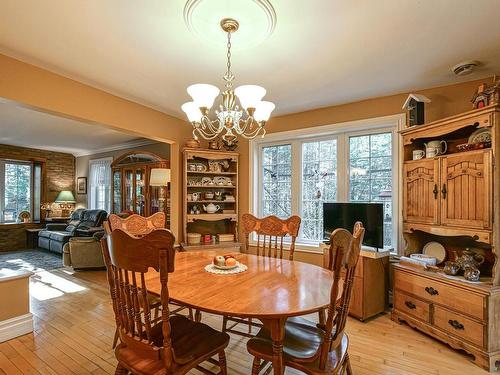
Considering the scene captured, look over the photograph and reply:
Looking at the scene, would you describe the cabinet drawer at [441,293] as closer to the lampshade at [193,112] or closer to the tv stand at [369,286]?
the tv stand at [369,286]

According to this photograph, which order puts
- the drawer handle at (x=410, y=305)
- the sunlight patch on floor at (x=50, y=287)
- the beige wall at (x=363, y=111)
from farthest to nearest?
the sunlight patch on floor at (x=50, y=287), the beige wall at (x=363, y=111), the drawer handle at (x=410, y=305)

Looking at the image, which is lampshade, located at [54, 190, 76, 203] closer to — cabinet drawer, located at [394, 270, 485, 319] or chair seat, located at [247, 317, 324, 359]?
chair seat, located at [247, 317, 324, 359]

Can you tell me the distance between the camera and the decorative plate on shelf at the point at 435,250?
8.99ft

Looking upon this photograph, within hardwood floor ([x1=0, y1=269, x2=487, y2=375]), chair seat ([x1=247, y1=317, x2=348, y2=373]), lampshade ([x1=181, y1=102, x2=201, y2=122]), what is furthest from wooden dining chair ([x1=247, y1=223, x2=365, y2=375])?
lampshade ([x1=181, y1=102, x2=201, y2=122])

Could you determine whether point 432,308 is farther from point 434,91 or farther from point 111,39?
point 111,39

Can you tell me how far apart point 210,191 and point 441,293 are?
123 inches

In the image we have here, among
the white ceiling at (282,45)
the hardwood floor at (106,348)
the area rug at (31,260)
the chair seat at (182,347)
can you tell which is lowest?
the area rug at (31,260)

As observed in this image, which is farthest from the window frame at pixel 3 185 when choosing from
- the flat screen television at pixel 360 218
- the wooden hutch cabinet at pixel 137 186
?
the flat screen television at pixel 360 218

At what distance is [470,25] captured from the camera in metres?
1.90

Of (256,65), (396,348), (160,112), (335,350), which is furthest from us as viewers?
(160,112)

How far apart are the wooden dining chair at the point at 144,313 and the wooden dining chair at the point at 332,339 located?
27cm

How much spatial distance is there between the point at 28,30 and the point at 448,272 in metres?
3.89

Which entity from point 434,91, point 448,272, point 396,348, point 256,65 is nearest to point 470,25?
point 434,91

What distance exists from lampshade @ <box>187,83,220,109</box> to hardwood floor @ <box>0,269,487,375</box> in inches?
76.6
